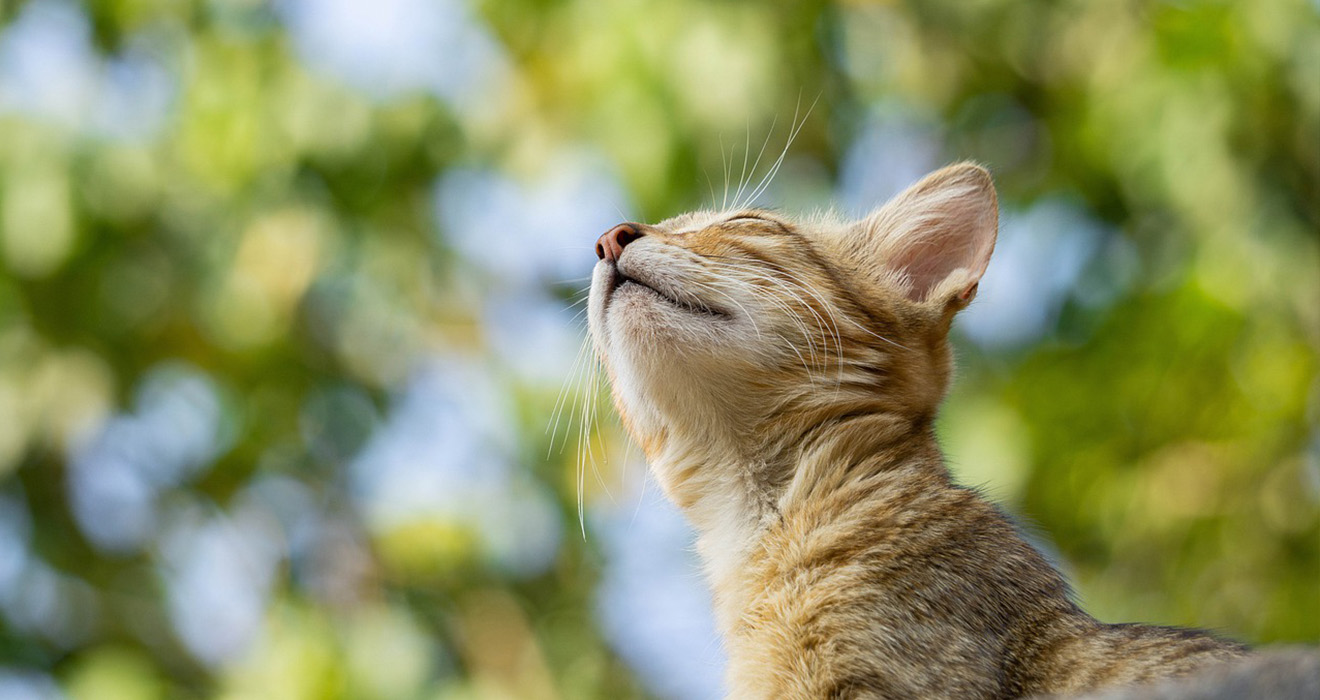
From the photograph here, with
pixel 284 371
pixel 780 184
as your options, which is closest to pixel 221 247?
pixel 284 371

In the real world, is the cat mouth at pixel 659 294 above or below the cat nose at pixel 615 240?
below

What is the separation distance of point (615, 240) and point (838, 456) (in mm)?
939

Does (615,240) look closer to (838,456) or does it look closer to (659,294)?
(659,294)

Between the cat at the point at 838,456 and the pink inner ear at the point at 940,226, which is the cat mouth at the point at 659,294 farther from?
the pink inner ear at the point at 940,226

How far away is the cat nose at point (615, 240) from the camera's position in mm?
3950

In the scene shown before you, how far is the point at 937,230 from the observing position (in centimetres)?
434

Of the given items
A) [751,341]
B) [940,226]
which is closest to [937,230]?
[940,226]

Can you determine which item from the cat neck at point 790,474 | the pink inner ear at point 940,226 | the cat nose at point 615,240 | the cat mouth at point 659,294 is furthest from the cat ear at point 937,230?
the cat nose at point 615,240

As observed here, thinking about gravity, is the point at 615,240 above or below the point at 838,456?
above

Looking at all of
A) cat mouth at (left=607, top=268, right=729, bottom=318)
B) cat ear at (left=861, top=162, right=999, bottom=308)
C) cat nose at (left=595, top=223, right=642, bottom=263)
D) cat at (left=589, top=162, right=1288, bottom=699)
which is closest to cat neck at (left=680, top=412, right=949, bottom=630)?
cat at (left=589, top=162, right=1288, bottom=699)

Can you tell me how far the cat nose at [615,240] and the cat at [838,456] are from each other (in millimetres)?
12

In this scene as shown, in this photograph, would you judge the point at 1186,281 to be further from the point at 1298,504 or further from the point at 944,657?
the point at 944,657

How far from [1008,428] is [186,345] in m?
5.36

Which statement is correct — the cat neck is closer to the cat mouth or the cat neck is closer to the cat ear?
the cat mouth
